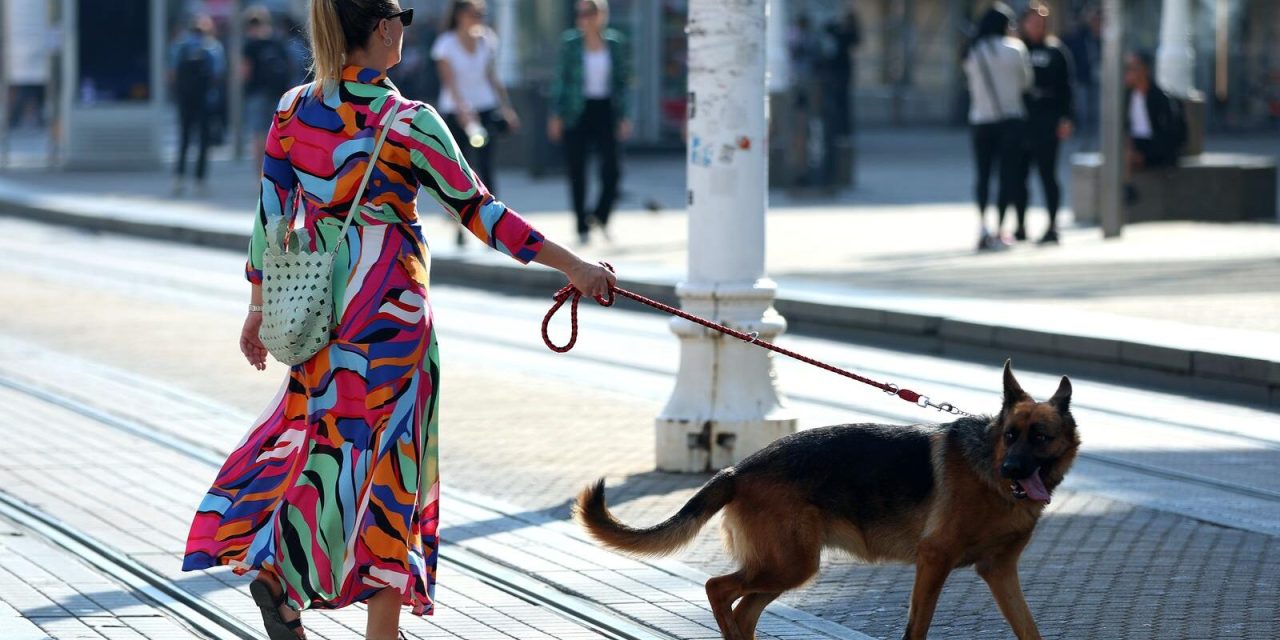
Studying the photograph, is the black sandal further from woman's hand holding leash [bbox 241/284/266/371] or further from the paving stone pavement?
the paving stone pavement

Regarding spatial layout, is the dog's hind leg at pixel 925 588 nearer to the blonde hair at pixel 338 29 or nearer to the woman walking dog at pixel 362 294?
the woman walking dog at pixel 362 294

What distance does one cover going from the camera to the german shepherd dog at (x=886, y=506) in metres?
5.00

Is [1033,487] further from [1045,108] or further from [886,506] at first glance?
[1045,108]

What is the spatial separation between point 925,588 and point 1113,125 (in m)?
12.7

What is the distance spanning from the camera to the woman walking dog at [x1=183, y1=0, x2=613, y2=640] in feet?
15.3

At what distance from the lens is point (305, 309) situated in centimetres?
465

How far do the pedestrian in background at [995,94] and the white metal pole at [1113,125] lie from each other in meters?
1.04

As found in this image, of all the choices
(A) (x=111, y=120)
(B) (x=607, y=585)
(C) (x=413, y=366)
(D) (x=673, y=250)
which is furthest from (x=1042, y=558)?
(A) (x=111, y=120)

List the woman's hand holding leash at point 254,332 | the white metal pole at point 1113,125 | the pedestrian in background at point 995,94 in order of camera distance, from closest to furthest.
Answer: the woman's hand holding leash at point 254,332 → the pedestrian in background at point 995,94 → the white metal pole at point 1113,125

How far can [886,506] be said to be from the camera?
16.6 ft

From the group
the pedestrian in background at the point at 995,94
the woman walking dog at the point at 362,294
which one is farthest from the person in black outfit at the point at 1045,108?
the woman walking dog at the point at 362,294

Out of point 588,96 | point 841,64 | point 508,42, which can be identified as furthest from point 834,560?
point 841,64

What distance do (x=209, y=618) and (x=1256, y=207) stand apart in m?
15.3

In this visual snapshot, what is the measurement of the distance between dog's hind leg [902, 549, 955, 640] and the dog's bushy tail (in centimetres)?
50
